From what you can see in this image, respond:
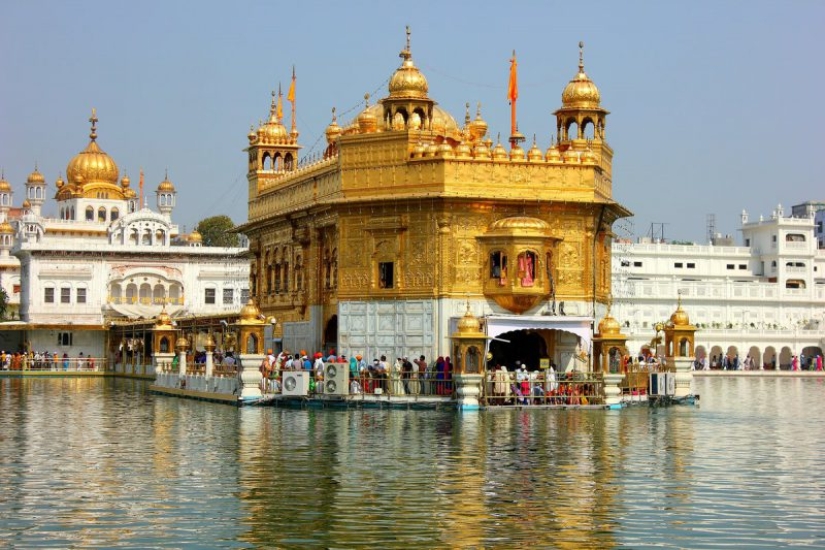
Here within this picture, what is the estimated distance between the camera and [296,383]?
3200cm

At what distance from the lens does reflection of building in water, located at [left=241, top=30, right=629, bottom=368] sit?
34.3 m

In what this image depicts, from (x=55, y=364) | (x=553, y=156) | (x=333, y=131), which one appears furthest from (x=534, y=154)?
(x=55, y=364)

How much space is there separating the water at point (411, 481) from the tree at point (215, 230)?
7451cm

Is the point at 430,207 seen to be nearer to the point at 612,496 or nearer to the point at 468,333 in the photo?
the point at 468,333

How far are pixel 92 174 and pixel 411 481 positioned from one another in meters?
75.6

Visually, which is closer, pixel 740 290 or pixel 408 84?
pixel 408 84

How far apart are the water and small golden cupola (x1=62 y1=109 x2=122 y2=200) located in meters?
60.9

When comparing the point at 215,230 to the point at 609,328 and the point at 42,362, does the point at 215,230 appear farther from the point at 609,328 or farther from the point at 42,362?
the point at 609,328

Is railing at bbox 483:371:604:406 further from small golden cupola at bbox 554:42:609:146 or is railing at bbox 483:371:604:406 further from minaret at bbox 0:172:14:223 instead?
minaret at bbox 0:172:14:223

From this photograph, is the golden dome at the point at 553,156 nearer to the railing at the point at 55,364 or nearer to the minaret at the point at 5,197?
the railing at the point at 55,364

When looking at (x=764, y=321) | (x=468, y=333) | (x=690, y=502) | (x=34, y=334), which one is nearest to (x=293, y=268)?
(x=468, y=333)

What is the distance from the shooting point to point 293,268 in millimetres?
41656

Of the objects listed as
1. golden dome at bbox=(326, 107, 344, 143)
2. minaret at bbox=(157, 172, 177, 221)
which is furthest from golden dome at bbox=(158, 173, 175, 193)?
golden dome at bbox=(326, 107, 344, 143)

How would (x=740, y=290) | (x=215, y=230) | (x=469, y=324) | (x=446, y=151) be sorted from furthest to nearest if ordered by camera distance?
(x=215, y=230) < (x=740, y=290) < (x=446, y=151) < (x=469, y=324)
